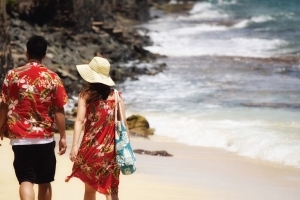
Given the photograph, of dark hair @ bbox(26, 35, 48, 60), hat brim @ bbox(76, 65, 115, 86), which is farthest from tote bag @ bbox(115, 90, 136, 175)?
dark hair @ bbox(26, 35, 48, 60)

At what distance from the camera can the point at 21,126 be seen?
20.1 feet

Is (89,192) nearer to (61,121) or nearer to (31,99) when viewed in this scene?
(61,121)

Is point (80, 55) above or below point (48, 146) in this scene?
below

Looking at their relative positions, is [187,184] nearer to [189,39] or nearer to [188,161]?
[188,161]

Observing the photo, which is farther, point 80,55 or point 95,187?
point 80,55

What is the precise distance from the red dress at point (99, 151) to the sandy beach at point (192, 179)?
1.36 meters

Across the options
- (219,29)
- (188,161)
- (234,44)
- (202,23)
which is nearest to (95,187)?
(188,161)

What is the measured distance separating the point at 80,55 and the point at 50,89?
56.8 feet

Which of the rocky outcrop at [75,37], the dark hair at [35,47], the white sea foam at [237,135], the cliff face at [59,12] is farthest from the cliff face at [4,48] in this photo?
the cliff face at [59,12]

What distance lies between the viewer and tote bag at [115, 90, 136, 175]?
6340mm

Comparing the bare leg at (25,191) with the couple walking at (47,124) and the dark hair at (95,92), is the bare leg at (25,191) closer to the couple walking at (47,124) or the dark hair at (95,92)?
the couple walking at (47,124)

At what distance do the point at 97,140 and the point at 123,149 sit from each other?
0.22 meters

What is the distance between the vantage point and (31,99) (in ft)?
20.1

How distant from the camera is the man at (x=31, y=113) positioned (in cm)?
612
